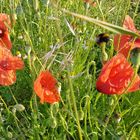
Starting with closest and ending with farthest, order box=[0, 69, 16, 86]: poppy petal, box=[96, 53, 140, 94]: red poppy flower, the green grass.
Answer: box=[96, 53, 140, 94]: red poppy flower
box=[0, 69, 16, 86]: poppy petal
the green grass

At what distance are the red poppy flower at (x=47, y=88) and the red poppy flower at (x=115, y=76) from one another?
13 cm

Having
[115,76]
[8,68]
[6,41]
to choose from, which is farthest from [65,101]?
[115,76]

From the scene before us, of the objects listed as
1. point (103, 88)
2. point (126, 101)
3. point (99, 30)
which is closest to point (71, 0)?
point (99, 30)

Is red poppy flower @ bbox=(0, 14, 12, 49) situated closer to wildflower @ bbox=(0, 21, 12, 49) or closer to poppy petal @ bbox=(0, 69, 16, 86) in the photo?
wildflower @ bbox=(0, 21, 12, 49)

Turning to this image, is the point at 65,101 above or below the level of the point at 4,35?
below

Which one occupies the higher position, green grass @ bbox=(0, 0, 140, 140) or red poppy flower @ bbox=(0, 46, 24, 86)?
red poppy flower @ bbox=(0, 46, 24, 86)

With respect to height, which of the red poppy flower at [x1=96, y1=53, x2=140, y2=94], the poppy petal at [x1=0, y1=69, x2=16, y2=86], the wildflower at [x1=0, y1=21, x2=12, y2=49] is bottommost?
the poppy petal at [x1=0, y1=69, x2=16, y2=86]

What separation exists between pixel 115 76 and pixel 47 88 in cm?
18

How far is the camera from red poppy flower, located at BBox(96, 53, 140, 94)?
959 mm

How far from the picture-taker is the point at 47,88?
3.40 ft

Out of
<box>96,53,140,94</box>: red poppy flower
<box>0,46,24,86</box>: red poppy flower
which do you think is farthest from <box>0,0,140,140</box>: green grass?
<box>96,53,140,94</box>: red poppy flower

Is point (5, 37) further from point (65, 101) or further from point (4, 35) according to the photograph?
point (65, 101)

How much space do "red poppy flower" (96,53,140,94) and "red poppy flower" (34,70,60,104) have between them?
13 centimetres

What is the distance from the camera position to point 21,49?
2002 millimetres
